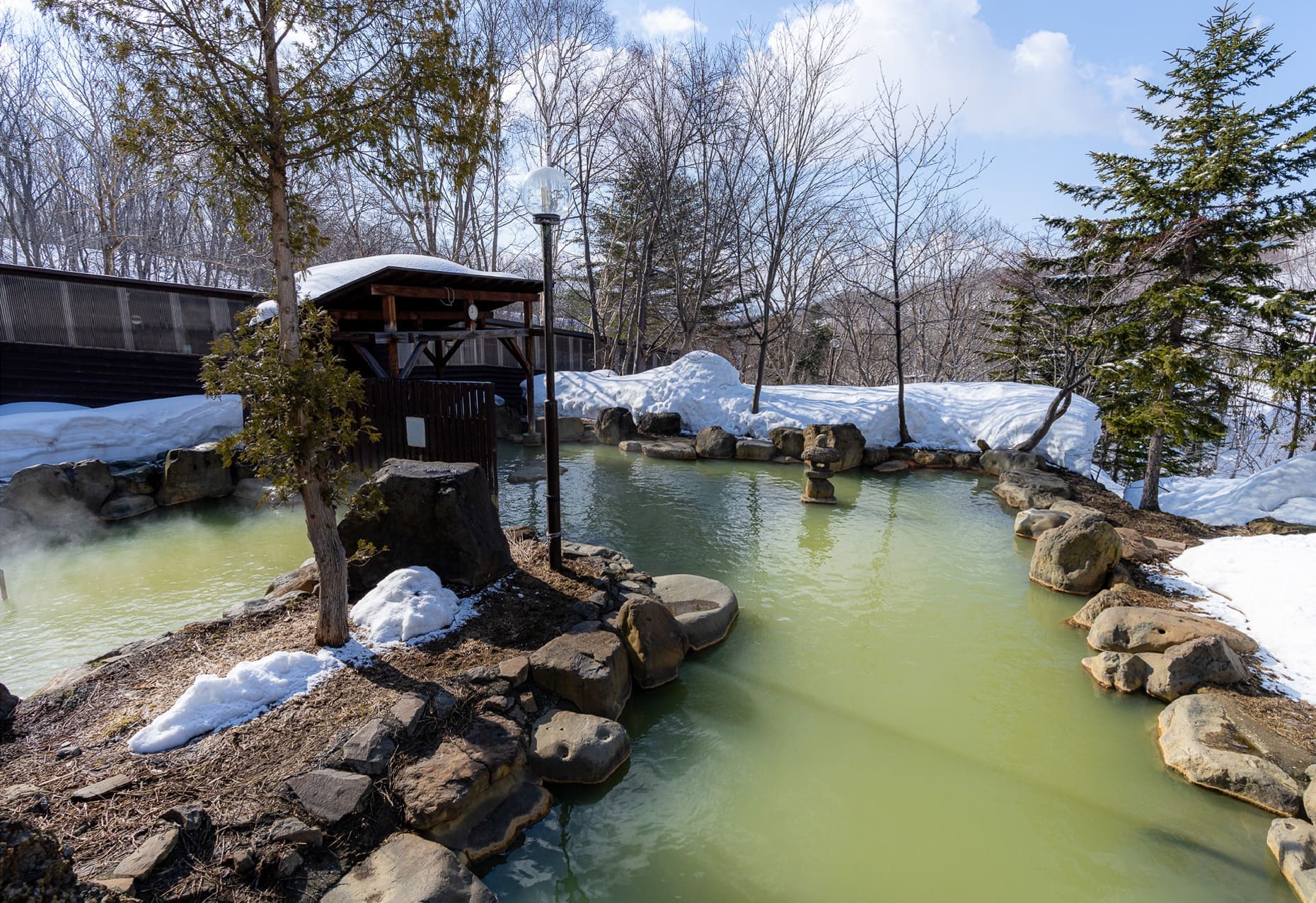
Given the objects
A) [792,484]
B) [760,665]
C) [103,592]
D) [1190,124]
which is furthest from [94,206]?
[1190,124]

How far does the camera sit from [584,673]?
159 inches

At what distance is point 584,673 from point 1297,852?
13.0 ft

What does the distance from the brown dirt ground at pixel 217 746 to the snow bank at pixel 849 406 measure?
11694 mm

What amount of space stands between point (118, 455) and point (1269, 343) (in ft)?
61.8

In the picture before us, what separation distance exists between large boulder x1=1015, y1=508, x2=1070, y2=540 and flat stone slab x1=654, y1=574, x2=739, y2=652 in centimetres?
520

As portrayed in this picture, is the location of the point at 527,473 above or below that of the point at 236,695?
below

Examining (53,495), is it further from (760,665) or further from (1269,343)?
(1269,343)

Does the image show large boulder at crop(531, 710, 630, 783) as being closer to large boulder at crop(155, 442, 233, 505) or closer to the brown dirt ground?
the brown dirt ground

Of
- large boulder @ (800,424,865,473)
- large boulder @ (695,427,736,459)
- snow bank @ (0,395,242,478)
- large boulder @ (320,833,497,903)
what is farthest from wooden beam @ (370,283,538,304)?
large boulder @ (800,424,865,473)

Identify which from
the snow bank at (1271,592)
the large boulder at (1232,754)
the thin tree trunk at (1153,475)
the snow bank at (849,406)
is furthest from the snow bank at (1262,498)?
the large boulder at (1232,754)

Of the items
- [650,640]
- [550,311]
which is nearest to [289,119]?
[550,311]

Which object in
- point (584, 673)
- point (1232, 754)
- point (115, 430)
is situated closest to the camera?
point (1232, 754)

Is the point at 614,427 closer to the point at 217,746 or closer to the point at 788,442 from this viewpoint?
the point at 788,442

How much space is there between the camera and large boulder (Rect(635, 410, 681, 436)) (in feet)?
50.2
